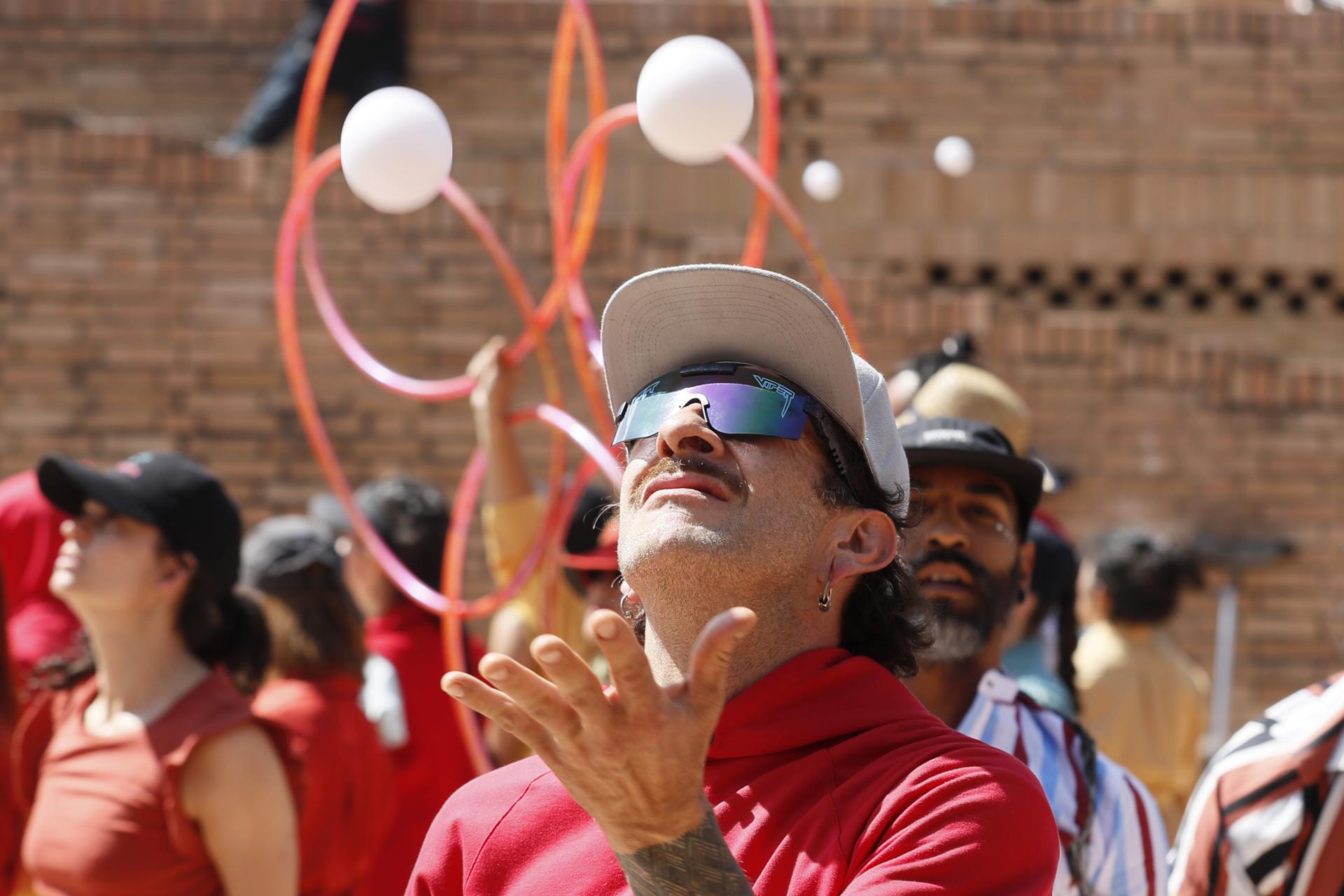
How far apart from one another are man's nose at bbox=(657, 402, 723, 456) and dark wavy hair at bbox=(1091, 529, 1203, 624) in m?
4.01

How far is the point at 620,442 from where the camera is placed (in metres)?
2.22

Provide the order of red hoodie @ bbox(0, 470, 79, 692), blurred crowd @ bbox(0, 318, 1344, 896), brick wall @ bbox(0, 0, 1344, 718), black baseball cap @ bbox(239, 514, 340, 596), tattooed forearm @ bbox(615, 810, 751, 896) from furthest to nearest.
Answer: brick wall @ bbox(0, 0, 1344, 718)
red hoodie @ bbox(0, 470, 79, 692)
black baseball cap @ bbox(239, 514, 340, 596)
blurred crowd @ bbox(0, 318, 1344, 896)
tattooed forearm @ bbox(615, 810, 751, 896)

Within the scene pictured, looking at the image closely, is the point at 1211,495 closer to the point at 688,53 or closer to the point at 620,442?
the point at 688,53

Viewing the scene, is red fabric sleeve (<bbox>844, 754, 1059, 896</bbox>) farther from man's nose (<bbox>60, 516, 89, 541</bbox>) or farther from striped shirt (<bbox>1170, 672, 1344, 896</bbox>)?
man's nose (<bbox>60, 516, 89, 541</bbox>)

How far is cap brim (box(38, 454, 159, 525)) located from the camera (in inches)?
144

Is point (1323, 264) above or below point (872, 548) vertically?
above

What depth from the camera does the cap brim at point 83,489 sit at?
3660mm

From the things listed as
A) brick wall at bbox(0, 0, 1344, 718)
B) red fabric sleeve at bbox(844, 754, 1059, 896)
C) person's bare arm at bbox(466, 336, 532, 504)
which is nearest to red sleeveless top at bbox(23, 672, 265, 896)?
person's bare arm at bbox(466, 336, 532, 504)

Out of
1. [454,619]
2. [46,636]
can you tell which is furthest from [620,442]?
[46,636]

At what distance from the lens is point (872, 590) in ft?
7.46

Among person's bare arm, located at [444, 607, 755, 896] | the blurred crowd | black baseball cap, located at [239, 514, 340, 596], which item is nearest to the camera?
person's bare arm, located at [444, 607, 755, 896]

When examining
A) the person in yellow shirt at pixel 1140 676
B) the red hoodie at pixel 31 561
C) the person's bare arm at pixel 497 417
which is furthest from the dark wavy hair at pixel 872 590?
the red hoodie at pixel 31 561

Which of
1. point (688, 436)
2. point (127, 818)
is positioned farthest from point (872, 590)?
point (127, 818)

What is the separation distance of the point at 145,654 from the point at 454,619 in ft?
3.51
